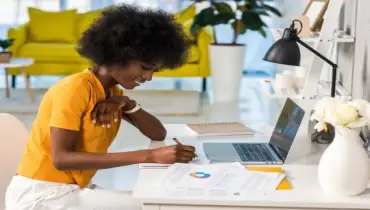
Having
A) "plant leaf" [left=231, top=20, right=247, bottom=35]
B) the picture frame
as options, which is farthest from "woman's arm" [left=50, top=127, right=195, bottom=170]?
"plant leaf" [left=231, top=20, right=247, bottom=35]

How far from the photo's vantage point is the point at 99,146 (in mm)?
2137

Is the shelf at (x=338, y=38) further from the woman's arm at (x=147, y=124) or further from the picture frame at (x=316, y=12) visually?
the woman's arm at (x=147, y=124)

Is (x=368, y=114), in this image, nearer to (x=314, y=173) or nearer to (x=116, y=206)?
(x=314, y=173)

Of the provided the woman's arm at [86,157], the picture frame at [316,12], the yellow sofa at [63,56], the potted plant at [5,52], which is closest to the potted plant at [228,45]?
the yellow sofa at [63,56]

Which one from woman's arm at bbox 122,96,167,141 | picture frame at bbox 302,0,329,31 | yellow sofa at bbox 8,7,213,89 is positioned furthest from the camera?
yellow sofa at bbox 8,7,213,89

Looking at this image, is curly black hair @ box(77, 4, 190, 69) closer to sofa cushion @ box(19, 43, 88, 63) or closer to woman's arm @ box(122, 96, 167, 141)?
woman's arm @ box(122, 96, 167, 141)

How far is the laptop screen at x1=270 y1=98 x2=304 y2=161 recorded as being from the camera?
2.14 m

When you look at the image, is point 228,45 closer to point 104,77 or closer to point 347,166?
point 104,77

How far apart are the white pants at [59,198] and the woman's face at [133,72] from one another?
0.36m

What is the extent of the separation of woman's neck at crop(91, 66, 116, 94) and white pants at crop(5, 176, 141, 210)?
1.12 ft

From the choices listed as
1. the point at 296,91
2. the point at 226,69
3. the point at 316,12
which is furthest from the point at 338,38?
the point at 226,69

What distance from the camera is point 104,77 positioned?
2.16 m

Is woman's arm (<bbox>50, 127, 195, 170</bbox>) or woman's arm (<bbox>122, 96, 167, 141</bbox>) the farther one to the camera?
woman's arm (<bbox>122, 96, 167, 141</bbox>)

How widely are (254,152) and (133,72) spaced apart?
49 centimetres
